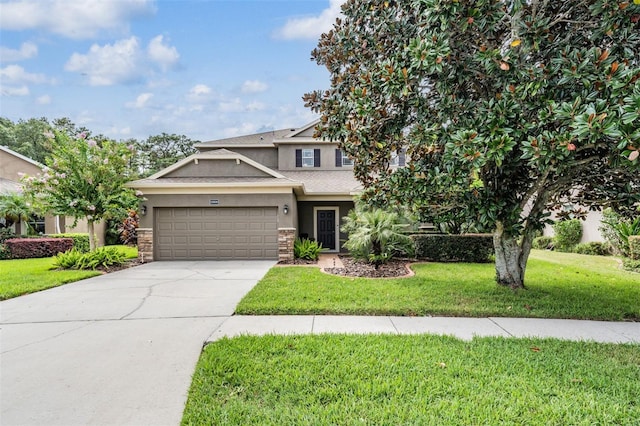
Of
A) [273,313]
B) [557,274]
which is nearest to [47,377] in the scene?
[273,313]

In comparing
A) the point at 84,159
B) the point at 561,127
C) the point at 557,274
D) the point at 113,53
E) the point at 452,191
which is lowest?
the point at 557,274

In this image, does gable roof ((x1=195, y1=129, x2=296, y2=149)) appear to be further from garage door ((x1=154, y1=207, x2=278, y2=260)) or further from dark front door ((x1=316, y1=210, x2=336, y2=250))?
garage door ((x1=154, y1=207, x2=278, y2=260))

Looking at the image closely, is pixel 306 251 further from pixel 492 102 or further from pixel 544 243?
pixel 544 243

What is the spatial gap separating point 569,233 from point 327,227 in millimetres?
10956

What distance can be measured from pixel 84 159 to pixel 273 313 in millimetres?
8469

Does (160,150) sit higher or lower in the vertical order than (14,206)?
higher

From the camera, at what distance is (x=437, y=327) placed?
4.53 m

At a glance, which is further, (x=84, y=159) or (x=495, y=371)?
(x=84, y=159)

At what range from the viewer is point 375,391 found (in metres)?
2.78

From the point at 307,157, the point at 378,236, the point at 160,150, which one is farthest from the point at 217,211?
the point at 160,150

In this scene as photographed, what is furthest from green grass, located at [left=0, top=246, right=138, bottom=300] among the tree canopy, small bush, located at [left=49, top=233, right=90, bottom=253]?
the tree canopy

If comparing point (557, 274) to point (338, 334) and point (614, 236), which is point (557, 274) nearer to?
point (614, 236)

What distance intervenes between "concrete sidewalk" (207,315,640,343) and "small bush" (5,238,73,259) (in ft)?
40.3

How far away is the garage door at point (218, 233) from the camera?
11.5 m
